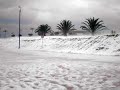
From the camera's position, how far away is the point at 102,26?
39.7 meters

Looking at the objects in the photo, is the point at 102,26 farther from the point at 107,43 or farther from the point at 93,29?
the point at 107,43

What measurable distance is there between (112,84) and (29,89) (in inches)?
104

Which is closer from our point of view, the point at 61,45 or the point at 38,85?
the point at 38,85

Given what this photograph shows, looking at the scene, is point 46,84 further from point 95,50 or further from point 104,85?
point 95,50

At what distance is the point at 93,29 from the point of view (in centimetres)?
4028

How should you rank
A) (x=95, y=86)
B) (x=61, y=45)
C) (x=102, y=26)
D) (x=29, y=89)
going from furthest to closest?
(x=102, y=26)
(x=61, y=45)
(x=95, y=86)
(x=29, y=89)

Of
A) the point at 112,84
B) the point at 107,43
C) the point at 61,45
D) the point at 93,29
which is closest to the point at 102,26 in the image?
the point at 93,29

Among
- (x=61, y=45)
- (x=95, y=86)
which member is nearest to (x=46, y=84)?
(x=95, y=86)

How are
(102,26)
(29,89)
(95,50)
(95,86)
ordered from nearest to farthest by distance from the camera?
(29,89) < (95,86) < (95,50) < (102,26)

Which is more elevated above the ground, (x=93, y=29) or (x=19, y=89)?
(x=93, y=29)

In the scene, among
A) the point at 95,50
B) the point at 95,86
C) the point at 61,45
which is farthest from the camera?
the point at 61,45

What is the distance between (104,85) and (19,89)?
2.59 meters

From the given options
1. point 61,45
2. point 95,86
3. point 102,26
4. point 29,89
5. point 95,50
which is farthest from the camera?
point 102,26

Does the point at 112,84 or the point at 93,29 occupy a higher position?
the point at 93,29
